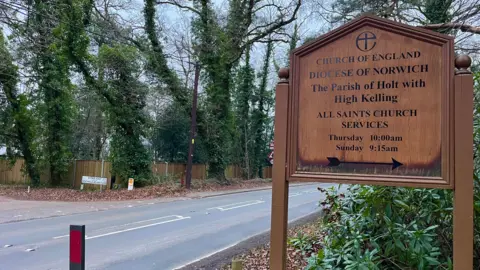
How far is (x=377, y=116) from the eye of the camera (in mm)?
3174

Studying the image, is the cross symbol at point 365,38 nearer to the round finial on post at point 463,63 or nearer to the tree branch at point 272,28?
the round finial on post at point 463,63

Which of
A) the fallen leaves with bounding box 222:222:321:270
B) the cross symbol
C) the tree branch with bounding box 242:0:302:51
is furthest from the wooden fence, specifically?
the cross symbol

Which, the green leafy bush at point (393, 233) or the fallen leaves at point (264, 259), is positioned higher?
the green leafy bush at point (393, 233)

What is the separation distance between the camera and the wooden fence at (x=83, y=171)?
2252 cm

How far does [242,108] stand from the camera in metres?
35.3

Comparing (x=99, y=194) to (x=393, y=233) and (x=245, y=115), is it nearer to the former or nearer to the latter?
(x=393, y=233)

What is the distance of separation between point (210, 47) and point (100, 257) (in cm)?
1927

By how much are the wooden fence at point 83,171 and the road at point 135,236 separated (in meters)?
9.85

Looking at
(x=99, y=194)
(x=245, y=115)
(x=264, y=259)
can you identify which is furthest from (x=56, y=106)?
(x=264, y=259)

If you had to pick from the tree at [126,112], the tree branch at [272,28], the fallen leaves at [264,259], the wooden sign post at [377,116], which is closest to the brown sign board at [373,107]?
the wooden sign post at [377,116]

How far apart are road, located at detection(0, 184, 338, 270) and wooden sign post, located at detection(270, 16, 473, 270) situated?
4.10m

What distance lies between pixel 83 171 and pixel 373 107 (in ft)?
74.9

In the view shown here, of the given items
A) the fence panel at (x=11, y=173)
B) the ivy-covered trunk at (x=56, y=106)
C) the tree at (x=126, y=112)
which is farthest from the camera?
the fence panel at (x=11, y=173)

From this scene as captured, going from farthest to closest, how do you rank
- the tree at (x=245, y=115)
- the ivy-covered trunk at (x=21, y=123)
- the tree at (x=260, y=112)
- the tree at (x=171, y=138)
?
the tree at (x=260, y=112) < the tree at (x=245, y=115) < the tree at (x=171, y=138) < the ivy-covered trunk at (x=21, y=123)
